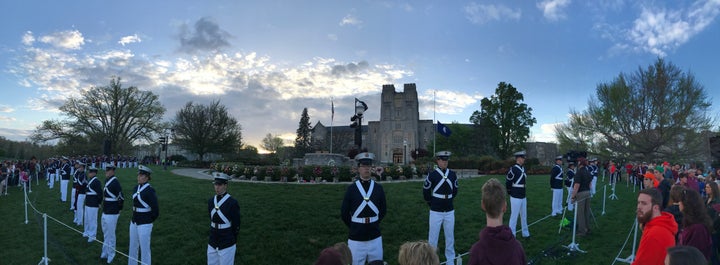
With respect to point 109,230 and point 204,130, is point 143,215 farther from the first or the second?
point 204,130

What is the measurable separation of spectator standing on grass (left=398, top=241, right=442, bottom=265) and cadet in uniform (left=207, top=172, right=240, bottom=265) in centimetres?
401

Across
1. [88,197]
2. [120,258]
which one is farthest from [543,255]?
[88,197]

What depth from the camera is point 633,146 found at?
33.5 m

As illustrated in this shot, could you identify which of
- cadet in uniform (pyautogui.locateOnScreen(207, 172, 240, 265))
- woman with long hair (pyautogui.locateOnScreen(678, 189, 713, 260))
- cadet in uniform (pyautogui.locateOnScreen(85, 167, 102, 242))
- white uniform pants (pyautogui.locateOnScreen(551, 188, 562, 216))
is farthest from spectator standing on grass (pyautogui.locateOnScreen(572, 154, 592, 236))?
cadet in uniform (pyautogui.locateOnScreen(85, 167, 102, 242))

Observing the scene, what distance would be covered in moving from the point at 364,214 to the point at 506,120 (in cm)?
5214

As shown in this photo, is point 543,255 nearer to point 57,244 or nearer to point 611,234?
point 611,234

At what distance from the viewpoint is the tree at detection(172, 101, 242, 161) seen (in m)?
55.5

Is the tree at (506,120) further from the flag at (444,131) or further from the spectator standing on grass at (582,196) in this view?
the spectator standing on grass at (582,196)

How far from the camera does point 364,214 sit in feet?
17.8

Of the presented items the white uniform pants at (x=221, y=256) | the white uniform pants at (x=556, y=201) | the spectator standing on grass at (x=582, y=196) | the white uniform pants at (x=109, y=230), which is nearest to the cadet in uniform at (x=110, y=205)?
the white uniform pants at (x=109, y=230)

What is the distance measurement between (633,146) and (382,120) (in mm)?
47921

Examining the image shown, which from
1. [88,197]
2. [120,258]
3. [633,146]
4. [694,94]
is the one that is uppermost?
[694,94]

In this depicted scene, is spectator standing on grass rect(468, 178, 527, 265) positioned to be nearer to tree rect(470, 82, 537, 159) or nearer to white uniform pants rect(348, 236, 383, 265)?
white uniform pants rect(348, 236, 383, 265)

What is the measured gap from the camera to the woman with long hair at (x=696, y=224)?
170 inches
